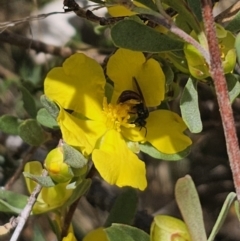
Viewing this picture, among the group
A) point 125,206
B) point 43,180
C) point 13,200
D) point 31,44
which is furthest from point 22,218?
point 31,44

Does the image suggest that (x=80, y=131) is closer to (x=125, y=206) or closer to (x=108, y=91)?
(x=108, y=91)

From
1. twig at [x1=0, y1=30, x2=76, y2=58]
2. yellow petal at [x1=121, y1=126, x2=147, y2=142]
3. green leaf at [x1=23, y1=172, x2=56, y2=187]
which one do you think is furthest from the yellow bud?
twig at [x1=0, y1=30, x2=76, y2=58]

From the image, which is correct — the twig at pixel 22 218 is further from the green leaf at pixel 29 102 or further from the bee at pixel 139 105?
the green leaf at pixel 29 102

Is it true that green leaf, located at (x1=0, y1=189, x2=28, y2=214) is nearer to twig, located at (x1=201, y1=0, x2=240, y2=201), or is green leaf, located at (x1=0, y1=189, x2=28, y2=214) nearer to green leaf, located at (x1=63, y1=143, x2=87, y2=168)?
green leaf, located at (x1=63, y1=143, x2=87, y2=168)

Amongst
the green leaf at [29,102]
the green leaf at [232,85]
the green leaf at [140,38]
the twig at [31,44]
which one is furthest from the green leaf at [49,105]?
the twig at [31,44]

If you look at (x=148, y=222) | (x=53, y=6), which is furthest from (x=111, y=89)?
(x=53, y=6)

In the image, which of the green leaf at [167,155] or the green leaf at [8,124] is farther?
the green leaf at [8,124]
